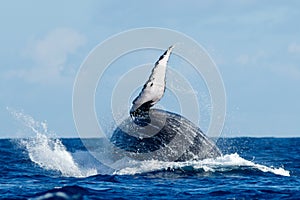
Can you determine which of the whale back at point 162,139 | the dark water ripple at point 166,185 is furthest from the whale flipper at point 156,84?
the dark water ripple at point 166,185

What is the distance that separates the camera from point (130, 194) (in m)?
11.7

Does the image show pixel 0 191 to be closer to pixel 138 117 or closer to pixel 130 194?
pixel 130 194

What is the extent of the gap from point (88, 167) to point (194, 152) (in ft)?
8.99

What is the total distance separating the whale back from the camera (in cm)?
1471

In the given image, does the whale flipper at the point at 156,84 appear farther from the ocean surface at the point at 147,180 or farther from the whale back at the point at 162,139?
the ocean surface at the point at 147,180

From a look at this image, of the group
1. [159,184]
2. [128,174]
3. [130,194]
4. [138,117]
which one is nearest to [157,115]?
[138,117]

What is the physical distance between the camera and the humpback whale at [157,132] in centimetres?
1444

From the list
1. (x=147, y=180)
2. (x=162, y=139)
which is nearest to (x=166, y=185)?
(x=147, y=180)

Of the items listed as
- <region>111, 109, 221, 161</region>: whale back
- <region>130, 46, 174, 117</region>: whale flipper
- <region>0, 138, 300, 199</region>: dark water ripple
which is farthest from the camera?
<region>111, 109, 221, 161</region>: whale back

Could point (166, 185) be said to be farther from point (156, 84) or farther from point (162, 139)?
point (156, 84)

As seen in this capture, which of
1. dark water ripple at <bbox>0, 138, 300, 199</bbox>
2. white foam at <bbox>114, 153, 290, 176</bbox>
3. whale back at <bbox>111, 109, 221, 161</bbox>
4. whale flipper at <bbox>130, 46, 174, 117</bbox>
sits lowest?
dark water ripple at <bbox>0, 138, 300, 199</bbox>

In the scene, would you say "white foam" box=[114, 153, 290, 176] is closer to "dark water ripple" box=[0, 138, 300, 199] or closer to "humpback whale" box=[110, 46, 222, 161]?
"dark water ripple" box=[0, 138, 300, 199]

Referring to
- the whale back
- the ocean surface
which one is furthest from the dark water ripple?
the whale back

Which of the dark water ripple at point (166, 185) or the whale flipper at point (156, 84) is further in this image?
the whale flipper at point (156, 84)
